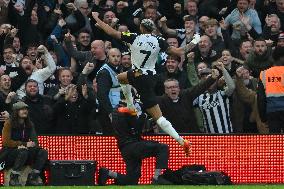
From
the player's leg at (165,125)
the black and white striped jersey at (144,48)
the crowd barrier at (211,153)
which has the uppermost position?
the black and white striped jersey at (144,48)

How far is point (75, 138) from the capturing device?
64.2 feet

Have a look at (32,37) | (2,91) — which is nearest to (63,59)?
(32,37)

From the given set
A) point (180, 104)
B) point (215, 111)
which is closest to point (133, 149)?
point (180, 104)

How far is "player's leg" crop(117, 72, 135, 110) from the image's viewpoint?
721 inches

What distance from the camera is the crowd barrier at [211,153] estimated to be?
19.5 metres

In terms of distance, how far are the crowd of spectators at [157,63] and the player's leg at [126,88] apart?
0.78 m

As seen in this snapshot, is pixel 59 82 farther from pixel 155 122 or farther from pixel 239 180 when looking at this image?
pixel 239 180

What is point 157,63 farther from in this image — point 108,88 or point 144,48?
point 144,48

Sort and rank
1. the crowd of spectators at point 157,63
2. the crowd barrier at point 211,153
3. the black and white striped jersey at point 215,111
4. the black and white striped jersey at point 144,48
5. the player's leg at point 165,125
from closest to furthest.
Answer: the black and white striped jersey at point 144,48
the player's leg at point 165,125
the crowd barrier at point 211,153
the crowd of spectators at point 157,63
the black and white striped jersey at point 215,111

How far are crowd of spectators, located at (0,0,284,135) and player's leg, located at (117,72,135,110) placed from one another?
0.78 m

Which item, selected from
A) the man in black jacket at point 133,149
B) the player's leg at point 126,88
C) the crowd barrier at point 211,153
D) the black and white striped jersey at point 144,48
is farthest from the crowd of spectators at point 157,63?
the black and white striped jersey at point 144,48

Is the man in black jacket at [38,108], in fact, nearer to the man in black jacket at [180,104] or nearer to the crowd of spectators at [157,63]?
the crowd of spectators at [157,63]

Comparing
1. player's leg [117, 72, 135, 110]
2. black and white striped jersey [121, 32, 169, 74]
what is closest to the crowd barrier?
player's leg [117, 72, 135, 110]

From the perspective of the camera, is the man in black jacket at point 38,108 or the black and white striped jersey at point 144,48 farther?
the man in black jacket at point 38,108
